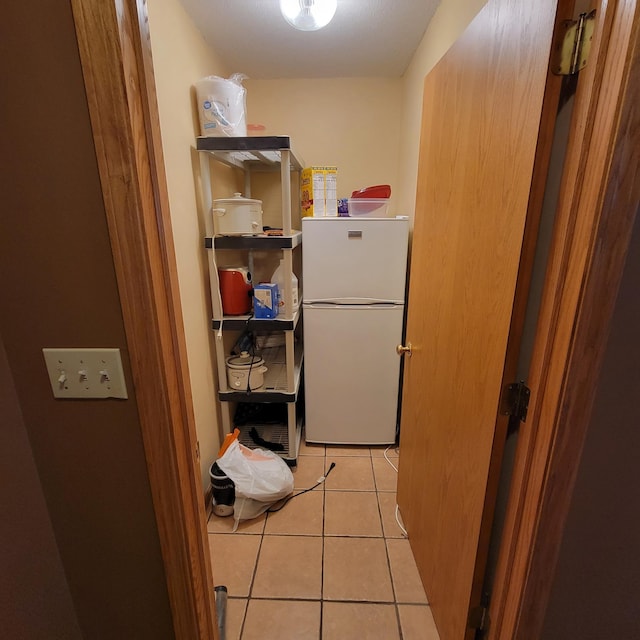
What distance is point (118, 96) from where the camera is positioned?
55cm

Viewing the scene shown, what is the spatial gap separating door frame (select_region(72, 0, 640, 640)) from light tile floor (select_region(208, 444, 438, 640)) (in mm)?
623

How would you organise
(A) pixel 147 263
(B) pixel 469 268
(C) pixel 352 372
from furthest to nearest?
(C) pixel 352 372 < (B) pixel 469 268 < (A) pixel 147 263

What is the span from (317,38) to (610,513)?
226cm

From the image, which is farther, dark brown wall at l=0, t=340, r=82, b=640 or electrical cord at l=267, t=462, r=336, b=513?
electrical cord at l=267, t=462, r=336, b=513

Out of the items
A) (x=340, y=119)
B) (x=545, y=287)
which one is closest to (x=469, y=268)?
(x=545, y=287)

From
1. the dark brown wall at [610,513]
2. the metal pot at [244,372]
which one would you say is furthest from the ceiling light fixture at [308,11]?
the metal pot at [244,372]

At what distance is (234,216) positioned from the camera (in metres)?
1.68

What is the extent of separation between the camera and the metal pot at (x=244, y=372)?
1.91 metres

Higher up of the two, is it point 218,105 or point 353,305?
point 218,105

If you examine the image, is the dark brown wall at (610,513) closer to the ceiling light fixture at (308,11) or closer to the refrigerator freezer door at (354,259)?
the refrigerator freezer door at (354,259)

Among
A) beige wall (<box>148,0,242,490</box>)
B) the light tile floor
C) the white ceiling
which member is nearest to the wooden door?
the light tile floor

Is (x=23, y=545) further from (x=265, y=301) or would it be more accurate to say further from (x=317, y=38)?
(x=317, y=38)

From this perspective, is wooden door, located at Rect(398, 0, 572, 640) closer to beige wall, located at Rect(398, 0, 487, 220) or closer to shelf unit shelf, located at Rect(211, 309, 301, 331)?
beige wall, located at Rect(398, 0, 487, 220)

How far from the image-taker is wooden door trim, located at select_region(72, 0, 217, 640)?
1.80ft
